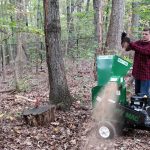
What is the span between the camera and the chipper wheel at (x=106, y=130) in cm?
623

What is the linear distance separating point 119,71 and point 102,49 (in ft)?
18.2

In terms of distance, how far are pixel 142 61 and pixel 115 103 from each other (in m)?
1.34

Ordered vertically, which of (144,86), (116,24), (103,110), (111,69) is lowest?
(103,110)

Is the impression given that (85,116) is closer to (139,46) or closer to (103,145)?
(103,145)

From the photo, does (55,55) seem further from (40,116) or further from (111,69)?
(111,69)

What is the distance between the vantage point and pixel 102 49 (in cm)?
1184

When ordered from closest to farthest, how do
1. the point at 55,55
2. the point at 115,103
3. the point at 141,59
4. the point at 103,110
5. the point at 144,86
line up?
the point at 115,103 < the point at 103,110 < the point at 141,59 < the point at 144,86 < the point at 55,55

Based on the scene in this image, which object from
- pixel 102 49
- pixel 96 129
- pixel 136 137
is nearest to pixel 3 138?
pixel 96 129

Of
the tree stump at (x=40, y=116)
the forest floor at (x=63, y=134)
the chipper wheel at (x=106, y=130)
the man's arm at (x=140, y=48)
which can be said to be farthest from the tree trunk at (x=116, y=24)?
the chipper wheel at (x=106, y=130)

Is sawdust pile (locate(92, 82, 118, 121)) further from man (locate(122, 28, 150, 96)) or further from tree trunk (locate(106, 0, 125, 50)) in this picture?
tree trunk (locate(106, 0, 125, 50))

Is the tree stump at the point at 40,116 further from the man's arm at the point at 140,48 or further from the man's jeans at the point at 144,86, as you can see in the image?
the man's arm at the point at 140,48

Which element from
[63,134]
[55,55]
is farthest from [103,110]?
[55,55]

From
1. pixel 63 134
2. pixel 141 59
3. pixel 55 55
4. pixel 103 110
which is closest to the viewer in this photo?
pixel 103 110

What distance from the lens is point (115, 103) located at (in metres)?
6.26
